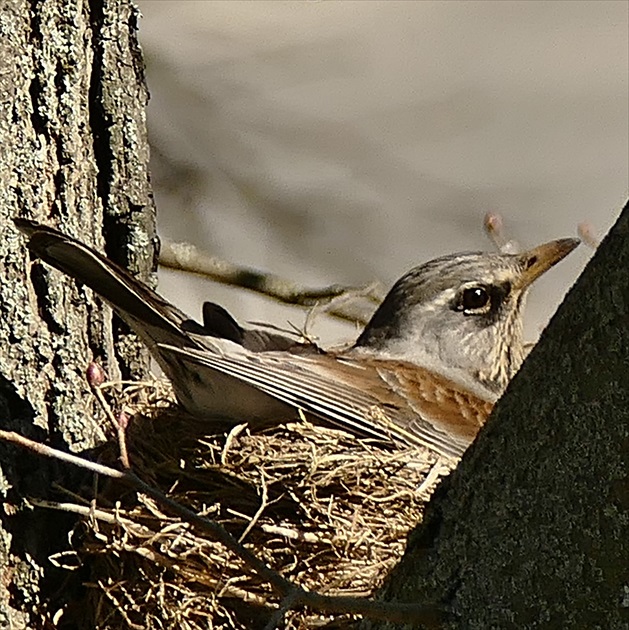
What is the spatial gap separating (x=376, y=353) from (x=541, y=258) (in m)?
0.45

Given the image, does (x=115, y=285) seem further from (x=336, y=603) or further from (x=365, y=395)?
(x=336, y=603)

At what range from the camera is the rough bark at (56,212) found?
260 centimetres

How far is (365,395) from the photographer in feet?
9.68

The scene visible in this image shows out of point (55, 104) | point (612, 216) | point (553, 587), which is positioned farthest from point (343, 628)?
point (612, 216)

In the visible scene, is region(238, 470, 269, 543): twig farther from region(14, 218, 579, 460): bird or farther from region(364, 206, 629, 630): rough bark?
region(364, 206, 629, 630): rough bark

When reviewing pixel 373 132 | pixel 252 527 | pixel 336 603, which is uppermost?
pixel 373 132

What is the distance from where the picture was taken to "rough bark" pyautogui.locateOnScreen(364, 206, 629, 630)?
1.66 meters

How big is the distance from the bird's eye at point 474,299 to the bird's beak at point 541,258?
0.09 m

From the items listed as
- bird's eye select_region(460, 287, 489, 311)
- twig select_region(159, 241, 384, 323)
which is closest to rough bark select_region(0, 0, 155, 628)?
twig select_region(159, 241, 384, 323)

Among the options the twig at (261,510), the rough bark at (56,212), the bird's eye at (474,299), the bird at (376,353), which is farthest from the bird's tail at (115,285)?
the bird's eye at (474,299)

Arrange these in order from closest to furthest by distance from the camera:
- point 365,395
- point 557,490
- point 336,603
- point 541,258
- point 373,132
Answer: point 557,490 < point 336,603 < point 365,395 < point 541,258 < point 373,132

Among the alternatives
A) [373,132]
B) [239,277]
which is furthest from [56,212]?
[373,132]

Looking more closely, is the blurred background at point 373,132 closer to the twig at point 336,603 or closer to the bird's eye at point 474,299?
the bird's eye at point 474,299

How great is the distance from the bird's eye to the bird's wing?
1.30 feet
